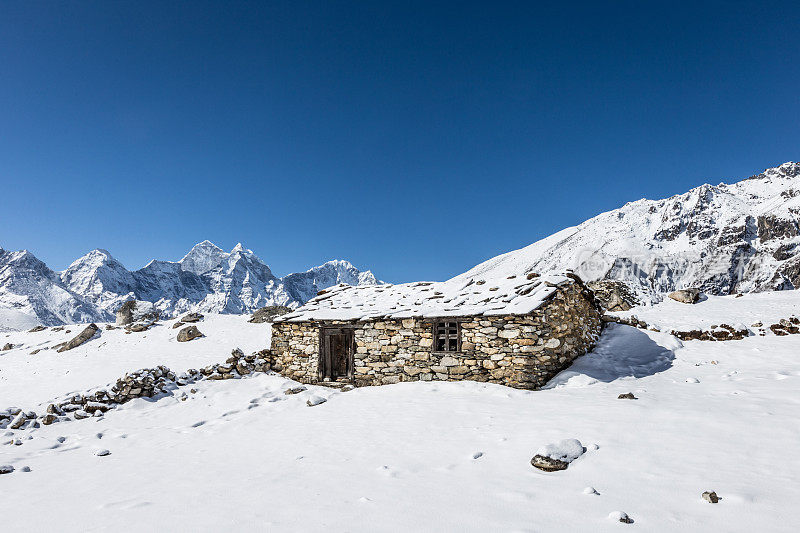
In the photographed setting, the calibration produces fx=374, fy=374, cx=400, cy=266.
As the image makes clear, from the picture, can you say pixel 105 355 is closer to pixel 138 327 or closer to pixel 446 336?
pixel 138 327

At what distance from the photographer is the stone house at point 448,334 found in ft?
37.9

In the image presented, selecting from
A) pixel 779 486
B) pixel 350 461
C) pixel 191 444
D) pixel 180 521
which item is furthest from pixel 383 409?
pixel 779 486

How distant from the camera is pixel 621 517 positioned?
149 inches

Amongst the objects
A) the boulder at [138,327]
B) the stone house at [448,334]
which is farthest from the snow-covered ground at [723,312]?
the boulder at [138,327]

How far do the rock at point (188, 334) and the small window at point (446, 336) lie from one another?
15622 millimetres

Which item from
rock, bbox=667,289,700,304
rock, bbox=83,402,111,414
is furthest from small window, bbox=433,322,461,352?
rock, bbox=667,289,700,304

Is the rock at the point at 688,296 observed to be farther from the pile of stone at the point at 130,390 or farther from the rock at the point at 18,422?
the rock at the point at 18,422

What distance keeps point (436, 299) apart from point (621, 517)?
11456mm

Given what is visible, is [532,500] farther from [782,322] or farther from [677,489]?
[782,322]

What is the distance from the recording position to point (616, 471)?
16.7 feet

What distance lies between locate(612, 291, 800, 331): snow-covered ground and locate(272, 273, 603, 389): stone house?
3.74m

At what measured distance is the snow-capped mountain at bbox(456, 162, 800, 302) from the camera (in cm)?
7362

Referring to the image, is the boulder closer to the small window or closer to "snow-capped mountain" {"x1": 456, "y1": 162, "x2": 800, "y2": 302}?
the small window

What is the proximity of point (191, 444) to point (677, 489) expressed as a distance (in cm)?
934
